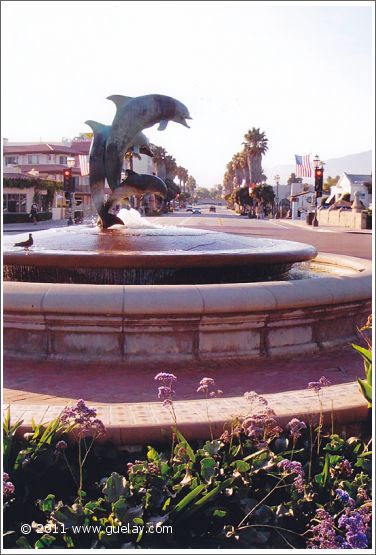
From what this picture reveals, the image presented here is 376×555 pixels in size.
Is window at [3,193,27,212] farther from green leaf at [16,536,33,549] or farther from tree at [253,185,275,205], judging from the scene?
green leaf at [16,536,33,549]

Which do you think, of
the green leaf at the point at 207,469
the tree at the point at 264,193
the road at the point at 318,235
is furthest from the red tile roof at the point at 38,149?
the green leaf at the point at 207,469

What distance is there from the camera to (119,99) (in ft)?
33.6

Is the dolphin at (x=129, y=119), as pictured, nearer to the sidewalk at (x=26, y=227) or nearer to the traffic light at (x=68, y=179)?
the sidewalk at (x=26, y=227)

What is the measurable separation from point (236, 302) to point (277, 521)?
3.03 meters

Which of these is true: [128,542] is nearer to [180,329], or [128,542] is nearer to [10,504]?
A: [10,504]

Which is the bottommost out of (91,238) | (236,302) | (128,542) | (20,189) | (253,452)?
(128,542)

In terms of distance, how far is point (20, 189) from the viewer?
162 ft

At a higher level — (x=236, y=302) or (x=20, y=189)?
(x=20, y=189)

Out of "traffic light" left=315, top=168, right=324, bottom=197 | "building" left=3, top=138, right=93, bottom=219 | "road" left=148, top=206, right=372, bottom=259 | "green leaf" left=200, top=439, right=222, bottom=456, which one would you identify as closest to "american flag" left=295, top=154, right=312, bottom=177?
"traffic light" left=315, top=168, right=324, bottom=197

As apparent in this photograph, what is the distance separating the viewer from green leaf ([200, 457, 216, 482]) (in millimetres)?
3350

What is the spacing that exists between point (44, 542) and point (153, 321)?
10.3ft

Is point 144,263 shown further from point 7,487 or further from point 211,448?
point 7,487

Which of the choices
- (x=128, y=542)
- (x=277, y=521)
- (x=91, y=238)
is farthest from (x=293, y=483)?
(x=91, y=238)

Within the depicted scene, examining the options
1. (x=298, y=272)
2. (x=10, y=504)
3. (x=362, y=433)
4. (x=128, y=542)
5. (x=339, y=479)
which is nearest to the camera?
(x=128, y=542)
